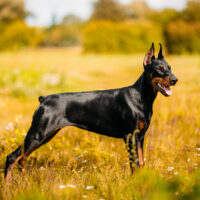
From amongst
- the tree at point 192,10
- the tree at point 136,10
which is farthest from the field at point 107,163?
the tree at point 136,10

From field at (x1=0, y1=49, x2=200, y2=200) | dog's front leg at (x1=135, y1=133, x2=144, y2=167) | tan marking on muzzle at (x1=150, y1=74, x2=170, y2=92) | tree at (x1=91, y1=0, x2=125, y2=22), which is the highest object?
tree at (x1=91, y1=0, x2=125, y2=22)

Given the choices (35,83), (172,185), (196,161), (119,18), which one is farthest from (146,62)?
(119,18)

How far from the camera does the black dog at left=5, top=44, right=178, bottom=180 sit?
2.95 metres

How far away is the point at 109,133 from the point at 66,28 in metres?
52.5

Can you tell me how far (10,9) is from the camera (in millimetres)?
37406

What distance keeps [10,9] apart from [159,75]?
38.2 m

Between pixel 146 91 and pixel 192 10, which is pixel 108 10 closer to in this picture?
pixel 192 10

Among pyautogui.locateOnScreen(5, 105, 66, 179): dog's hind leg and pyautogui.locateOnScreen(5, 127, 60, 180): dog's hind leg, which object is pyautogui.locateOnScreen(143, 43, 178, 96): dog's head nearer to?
pyautogui.locateOnScreen(5, 105, 66, 179): dog's hind leg

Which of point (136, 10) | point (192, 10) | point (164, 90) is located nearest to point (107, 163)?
point (164, 90)

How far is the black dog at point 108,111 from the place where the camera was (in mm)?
2953

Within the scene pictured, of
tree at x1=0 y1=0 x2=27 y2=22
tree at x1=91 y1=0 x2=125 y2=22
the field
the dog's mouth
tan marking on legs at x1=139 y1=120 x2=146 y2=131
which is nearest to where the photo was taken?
the field

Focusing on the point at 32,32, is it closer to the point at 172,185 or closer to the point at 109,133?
the point at 109,133

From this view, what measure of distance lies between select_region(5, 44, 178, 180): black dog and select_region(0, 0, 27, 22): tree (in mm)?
36761

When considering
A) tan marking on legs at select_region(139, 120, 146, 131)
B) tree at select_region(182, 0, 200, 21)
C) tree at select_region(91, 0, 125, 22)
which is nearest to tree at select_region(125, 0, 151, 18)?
tree at select_region(91, 0, 125, 22)
